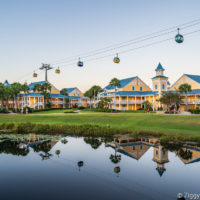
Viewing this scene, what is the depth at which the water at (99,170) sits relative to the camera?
953cm

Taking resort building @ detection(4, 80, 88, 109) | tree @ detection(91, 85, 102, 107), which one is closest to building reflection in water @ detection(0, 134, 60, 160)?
resort building @ detection(4, 80, 88, 109)

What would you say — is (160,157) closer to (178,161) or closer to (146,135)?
(178,161)

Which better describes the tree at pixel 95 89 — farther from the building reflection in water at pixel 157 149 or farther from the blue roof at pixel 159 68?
the building reflection in water at pixel 157 149

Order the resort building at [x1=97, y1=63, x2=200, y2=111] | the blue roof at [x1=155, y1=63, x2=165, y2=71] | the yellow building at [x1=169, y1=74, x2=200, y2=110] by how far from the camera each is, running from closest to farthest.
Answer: the yellow building at [x1=169, y1=74, x2=200, y2=110], the resort building at [x1=97, y1=63, x2=200, y2=111], the blue roof at [x1=155, y1=63, x2=165, y2=71]

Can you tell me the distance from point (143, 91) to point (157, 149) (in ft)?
168

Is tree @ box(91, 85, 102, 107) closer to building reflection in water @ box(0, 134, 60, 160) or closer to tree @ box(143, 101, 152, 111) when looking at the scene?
tree @ box(143, 101, 152, 111)

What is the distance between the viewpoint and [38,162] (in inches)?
570

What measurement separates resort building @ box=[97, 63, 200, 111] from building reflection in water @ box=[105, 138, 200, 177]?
37.8 metres

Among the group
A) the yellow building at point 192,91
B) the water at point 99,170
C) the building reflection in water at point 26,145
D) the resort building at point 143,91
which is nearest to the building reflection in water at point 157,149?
the water at point 99,170

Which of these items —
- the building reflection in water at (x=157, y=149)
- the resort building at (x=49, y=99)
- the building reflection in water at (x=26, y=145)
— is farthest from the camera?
the resort building at (x=49, y=99)

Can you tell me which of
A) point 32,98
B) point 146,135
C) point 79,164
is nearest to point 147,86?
point 32,98

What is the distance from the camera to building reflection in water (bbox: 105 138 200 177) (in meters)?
14.4

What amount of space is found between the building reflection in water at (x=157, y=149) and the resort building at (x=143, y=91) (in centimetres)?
3780

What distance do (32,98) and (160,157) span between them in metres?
62.0
